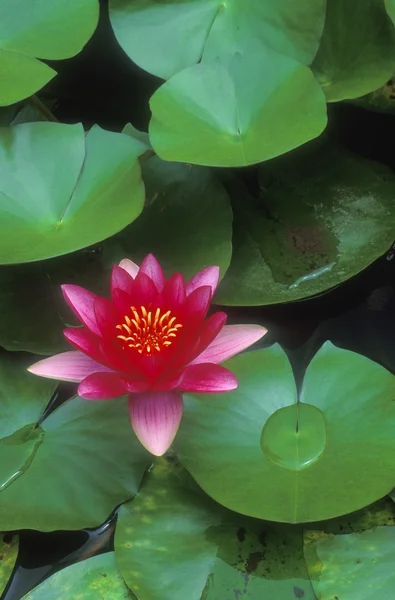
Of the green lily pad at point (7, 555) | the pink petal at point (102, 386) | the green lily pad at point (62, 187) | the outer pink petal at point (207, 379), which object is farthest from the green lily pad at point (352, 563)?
the green lily pad at point (62, 187)

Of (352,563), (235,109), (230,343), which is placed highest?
(235,109)

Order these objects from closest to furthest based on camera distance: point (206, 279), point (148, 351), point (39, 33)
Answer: point (148, 351), point (206, 279), point (39, 33)

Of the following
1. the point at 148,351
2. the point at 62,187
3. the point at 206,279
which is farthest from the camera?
the point at 62,187

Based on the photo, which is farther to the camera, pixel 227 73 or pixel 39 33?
pixel 39 33

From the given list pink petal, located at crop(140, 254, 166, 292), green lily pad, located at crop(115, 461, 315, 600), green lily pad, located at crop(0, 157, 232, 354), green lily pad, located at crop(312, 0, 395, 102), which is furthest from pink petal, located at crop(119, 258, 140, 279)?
green lily pad, located at crop(312, 0, 395, 102)

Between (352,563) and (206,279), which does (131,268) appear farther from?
(352,563)

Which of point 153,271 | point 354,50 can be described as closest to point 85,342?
point 153,271

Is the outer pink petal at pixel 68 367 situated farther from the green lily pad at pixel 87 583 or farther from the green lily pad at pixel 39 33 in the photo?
the green lily pad at pixel 39 33
